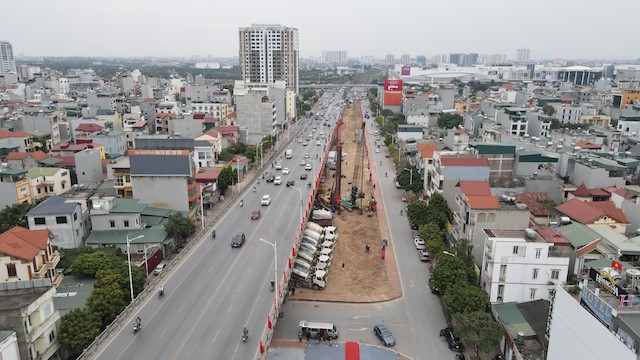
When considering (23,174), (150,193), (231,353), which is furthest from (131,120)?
(231,353)

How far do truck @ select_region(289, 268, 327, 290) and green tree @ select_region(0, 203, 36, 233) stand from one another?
23.2 meters

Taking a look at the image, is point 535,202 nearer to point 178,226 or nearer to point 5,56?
point 178,226

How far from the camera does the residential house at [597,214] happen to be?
35.8m

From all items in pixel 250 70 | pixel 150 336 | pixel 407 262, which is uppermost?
pixel 250 70

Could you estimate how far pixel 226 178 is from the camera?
2180 inches

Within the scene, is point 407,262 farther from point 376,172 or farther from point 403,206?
point 376,172

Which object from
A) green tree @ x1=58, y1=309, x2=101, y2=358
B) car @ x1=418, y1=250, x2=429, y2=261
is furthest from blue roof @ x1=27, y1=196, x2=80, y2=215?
car @ x1=418, y1=250, x2=429, y2=261

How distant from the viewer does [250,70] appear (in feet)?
496

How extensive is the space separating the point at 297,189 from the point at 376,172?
1980cm

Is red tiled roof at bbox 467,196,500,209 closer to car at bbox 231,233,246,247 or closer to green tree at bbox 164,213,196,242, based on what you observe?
car at bbox 231,233,246,247

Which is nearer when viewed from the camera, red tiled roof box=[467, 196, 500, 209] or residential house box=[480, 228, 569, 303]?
residential house box=[480, 228, 569, 303]

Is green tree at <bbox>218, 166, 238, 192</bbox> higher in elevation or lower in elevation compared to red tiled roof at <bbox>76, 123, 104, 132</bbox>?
lower

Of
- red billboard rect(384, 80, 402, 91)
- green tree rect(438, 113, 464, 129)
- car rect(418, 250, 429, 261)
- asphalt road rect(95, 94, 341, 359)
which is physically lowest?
car rect(418, 250, 429, 261)

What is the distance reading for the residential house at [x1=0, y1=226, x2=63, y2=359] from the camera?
74.8 ft
